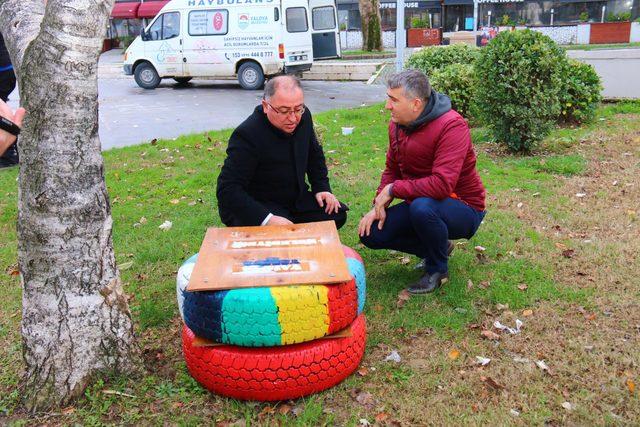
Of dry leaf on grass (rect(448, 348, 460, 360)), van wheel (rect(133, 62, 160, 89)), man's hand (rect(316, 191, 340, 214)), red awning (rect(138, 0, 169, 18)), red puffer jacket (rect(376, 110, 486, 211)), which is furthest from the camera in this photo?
red awning (rect(138, 0, 169, 18))

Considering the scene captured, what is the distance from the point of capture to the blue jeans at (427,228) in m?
3.91

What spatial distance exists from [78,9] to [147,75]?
17.1 m

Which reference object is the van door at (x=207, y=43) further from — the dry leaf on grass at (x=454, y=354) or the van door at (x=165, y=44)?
the dry leaf on grass at (x=454, y=354)

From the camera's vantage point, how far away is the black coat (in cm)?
390

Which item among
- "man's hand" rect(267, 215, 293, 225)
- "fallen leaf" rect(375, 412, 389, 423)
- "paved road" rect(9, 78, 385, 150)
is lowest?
"fallen leaf" rect(375, 412, 389, 423)

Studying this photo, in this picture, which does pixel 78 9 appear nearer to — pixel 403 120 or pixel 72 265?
pixel 72 265

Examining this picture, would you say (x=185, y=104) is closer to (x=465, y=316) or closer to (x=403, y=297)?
(x=403, y=297)

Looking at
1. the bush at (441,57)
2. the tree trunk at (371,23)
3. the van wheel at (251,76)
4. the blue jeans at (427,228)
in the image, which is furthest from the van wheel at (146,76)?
the blue jeans at (427,228)

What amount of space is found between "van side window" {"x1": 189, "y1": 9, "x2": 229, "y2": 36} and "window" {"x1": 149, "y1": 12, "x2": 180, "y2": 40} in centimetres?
49

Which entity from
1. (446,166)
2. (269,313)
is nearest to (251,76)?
(446,166)

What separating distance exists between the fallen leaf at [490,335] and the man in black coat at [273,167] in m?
1.33

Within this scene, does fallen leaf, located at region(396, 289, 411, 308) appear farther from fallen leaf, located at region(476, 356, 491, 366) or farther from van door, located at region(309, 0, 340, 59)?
van door, located at region(309, 0, 340, 59)

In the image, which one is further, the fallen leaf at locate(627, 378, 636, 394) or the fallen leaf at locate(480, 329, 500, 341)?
the fallen leaf at locate(480, 329, 500, 341)

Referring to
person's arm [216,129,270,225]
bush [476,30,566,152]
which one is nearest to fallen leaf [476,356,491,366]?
person's arm [216,129,270,225]
